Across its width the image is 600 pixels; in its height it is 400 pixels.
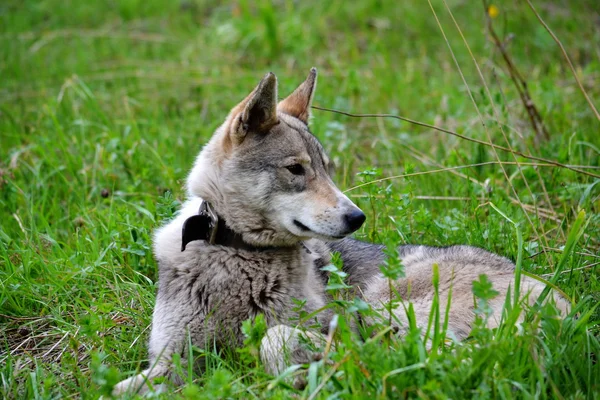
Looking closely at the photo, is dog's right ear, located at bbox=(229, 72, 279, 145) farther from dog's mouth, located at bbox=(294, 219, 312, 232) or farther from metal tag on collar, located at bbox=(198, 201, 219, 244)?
dog's mouth, located at bbox=(294, 219, 312, 232)

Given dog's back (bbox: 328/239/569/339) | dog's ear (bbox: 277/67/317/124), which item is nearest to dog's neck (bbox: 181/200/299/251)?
dog's back (bbox: 328/239/569/339)

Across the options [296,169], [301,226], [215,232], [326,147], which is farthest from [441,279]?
[326,147]

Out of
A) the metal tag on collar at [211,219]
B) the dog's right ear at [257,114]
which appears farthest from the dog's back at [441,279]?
the dog's right ear at [257,114]

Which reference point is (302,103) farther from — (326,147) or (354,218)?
(326,147)

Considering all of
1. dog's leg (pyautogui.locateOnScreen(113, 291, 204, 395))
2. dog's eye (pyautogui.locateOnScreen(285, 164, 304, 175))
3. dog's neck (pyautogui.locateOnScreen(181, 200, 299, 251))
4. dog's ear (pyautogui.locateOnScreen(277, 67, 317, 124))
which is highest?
dog's ear (pyautogui.locateOnScreen(277, 67, 317, 124))

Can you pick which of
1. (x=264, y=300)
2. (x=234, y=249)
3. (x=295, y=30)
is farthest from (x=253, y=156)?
(x=295, y=30)

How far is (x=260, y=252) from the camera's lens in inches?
135

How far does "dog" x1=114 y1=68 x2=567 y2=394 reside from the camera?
321 cm

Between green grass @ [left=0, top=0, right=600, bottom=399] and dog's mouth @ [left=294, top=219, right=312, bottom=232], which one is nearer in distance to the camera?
green grass @ [left=0, top=0, right=600, bottom=399]

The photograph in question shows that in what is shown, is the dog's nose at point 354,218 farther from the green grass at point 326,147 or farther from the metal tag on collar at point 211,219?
the metal tag on collar at point 211,219

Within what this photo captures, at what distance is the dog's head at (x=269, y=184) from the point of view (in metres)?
3.32

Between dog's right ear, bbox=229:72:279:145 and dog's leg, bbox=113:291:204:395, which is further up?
dog's right ear, bbox=229:72:279:145

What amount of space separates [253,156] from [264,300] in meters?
0.72

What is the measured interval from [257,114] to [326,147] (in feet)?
7.67
